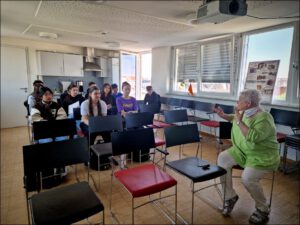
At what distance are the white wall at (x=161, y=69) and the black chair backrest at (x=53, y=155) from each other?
4.64m

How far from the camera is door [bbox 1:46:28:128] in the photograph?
17.3ft

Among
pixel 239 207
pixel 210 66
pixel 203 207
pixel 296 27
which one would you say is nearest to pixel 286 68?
pixel 296 27

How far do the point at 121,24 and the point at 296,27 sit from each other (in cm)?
294

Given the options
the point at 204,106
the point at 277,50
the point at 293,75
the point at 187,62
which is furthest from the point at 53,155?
the point at 187,62

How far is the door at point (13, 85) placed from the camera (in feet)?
17.3

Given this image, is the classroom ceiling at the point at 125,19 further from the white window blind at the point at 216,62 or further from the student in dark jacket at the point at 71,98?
the student in dark jacket at the point at 71,98

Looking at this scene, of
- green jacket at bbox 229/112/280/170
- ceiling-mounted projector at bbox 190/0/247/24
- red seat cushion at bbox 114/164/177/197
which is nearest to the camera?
red seat cushion at bbox 114/164/177/197

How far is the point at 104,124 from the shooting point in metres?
2.87

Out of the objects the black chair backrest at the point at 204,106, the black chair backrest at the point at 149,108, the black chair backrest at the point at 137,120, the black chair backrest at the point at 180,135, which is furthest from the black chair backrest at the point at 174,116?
the black chair backrest at the point at 204,106

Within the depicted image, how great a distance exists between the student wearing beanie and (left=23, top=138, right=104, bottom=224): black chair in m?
1.27

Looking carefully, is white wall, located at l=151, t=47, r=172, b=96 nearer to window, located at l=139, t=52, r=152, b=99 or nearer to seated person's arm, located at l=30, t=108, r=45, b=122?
window, located at l=139, t=52, r=152, b=99

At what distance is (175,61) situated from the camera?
6027 mm

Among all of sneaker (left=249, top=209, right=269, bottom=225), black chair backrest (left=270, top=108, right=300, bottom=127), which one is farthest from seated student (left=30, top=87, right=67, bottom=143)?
black chair backrest (left=270, top=108, right=300, bottom=127)

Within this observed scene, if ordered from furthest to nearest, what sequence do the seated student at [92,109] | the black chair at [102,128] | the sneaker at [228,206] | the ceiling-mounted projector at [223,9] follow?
the seated student at [92,109] < the black chair at [102,128] < the ceiling-mounted projector at [223,9] < the sneaker at [228,206]
